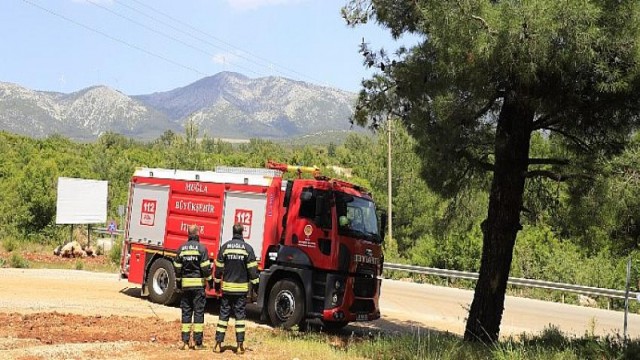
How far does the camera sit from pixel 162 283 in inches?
567

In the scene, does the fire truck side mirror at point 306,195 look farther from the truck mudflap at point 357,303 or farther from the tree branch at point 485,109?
the tree branch at point 485,109

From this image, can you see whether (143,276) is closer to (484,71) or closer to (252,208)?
(252,208)

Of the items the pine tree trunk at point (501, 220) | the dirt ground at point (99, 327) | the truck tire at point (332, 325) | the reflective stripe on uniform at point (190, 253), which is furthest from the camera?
the truck tire at point (332, 325)

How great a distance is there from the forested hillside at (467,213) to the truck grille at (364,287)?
6.85ft

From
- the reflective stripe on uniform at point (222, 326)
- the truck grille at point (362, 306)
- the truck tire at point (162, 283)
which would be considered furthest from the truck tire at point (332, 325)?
the reflective stripe on uniform at point (222, 326)

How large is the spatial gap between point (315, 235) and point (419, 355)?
14.0ft

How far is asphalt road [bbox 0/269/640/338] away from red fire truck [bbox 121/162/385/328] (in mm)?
1191

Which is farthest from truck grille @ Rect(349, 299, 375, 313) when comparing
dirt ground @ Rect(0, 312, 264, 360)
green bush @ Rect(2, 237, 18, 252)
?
green bush @ Rect(2, 237, 18, 252)

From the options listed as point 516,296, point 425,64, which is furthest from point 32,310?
point 516,296

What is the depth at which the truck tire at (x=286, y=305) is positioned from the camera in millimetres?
12174

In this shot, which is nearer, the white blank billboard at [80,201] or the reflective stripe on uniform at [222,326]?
the reflective stripe on uniform at [222,326]

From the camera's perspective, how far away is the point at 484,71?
8.32 metres

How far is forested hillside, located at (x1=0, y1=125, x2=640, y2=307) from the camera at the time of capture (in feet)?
27.9

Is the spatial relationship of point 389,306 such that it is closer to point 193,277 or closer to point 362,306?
point 362,306
